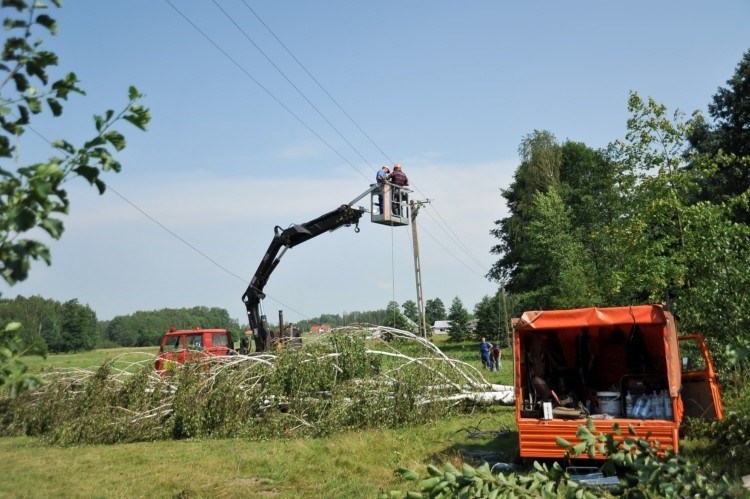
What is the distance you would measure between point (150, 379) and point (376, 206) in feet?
26.8

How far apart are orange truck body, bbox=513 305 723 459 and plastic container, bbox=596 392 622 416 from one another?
0.6 inches

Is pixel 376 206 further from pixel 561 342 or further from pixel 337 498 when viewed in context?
pixel 337 498

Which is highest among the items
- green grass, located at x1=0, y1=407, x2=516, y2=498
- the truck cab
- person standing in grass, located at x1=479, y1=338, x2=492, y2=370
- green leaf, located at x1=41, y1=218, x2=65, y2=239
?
the truck cab

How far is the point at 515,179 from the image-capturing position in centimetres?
5281

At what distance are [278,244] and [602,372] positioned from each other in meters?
11.3

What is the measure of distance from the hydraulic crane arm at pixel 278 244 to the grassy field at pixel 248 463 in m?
Answer: 7.11

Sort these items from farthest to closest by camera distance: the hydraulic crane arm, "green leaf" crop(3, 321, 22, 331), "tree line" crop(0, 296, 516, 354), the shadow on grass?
1. "tree line" crop(0, 296, 516, 354)
2. the hydraulic crane arm
3. the shadow on grass
4. "green leaf" crop(3, 321, 22, 331)

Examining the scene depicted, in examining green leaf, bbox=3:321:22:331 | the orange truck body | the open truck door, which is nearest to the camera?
green leaf, bbox=3:321:22:331

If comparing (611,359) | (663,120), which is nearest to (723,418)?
(611,359)

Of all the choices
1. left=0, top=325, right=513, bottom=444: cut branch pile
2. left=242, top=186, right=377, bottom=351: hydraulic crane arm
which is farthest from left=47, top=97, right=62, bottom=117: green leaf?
left=242, top=186, right=377, bottom=351: hydraulic crane arm

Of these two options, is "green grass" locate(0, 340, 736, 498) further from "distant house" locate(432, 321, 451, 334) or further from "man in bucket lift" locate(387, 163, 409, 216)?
"distant house" locate(432, 321, 451, 334)

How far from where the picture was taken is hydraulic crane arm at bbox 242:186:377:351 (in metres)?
20.5

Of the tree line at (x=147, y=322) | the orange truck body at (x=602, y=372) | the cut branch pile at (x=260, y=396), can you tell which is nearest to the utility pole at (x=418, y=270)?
the tree line at (x=147, y=322)

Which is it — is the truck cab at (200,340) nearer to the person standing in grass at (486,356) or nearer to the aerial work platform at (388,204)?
the aerial work platform at (388,204)
